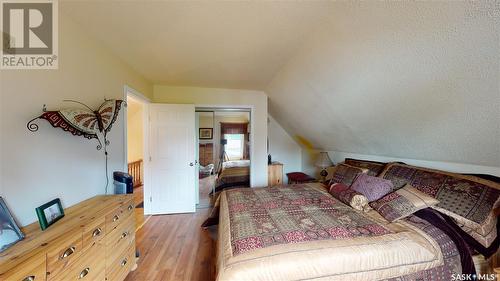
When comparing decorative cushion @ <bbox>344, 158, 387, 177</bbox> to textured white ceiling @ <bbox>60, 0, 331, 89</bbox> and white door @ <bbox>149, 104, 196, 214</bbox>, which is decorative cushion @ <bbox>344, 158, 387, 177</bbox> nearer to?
textured white ceiling @ <bbox>60, 0, 331, 89</bbox>

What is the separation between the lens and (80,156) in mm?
1645

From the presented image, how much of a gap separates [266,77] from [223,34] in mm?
1302

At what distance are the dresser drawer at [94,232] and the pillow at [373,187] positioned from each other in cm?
243

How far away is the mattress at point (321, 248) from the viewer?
3.69 feet

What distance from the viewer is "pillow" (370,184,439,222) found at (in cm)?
158

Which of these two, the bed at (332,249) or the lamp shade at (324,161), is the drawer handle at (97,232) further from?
the lamp shade at (324,161)

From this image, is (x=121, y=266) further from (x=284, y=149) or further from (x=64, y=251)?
(x=284, y=149)

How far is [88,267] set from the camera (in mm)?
1210

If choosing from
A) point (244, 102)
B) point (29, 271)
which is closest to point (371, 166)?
point (244, 102)

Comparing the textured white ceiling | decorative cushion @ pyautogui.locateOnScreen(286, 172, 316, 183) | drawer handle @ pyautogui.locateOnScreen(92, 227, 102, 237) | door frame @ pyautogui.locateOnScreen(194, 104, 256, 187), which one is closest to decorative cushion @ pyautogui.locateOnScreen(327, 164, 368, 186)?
decorative cushion @ pyautogui.locateOnScreen(286, 172, 316, 183)

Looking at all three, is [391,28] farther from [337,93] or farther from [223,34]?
[223,34]

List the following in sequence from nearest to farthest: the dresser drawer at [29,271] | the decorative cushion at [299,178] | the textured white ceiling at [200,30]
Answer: the dresser drawer at [29,271]
the textured white ceiling at [200,30]
the decorative cushion at [299,178]

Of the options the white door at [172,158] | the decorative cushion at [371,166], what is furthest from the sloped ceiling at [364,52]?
the white door at [172,158]

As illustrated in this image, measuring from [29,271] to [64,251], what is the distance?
0.21 meters
